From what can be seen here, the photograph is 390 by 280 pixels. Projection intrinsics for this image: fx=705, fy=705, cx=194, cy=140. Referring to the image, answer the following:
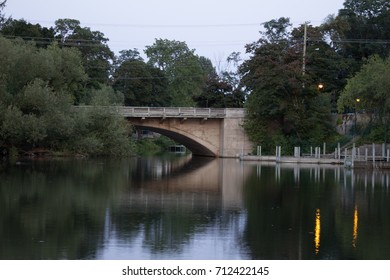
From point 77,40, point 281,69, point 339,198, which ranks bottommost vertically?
point 339,198

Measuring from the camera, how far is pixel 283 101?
2473 inches

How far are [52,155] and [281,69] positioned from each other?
70.0 ft

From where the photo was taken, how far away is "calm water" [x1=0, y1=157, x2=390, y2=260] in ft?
49.7

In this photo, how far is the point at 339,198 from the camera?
27.3 meters

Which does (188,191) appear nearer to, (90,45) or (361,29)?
(361,29)

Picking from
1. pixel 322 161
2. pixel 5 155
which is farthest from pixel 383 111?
pixel 5 155

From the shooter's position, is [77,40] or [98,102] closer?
[98,102]

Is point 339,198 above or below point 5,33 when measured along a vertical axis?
below

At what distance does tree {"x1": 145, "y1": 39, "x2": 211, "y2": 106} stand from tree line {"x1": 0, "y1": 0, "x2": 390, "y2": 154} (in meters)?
9.60

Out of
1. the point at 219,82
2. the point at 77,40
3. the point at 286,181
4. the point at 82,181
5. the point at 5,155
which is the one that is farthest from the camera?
the point at 77,40

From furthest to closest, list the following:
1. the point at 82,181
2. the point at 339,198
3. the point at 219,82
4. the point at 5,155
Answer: the point at 219,82 → the point at 5,155 → the point at 82,181 → the point at 339,198

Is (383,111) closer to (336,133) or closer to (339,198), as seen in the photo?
(336,133)

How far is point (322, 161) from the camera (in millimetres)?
55281

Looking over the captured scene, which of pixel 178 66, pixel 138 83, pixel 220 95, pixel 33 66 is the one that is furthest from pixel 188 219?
pixel 178 66
